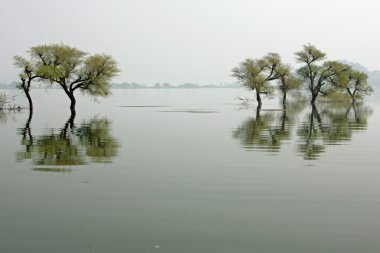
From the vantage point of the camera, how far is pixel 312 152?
75.9ft

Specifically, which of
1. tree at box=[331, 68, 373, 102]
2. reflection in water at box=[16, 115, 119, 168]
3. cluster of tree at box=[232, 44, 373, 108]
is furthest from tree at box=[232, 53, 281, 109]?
reflection in water at box=[16, 115, 119, 168]

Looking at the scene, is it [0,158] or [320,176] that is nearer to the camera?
[320,176]

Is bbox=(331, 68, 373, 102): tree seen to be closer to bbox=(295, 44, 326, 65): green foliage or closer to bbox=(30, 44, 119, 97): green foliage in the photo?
bbox=(295, 44, 326, 65): green foliage

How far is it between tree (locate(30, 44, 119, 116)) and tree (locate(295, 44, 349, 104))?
147 feet

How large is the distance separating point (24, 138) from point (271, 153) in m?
17.1

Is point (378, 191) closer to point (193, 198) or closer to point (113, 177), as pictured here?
point (193, 198)

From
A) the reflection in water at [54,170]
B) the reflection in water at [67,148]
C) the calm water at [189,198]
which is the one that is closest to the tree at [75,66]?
the reflection in water at [67,148]

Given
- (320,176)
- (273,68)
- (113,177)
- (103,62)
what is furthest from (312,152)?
(273,68)

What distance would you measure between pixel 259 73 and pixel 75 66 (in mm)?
40015

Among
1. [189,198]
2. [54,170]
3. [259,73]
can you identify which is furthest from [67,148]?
[259,73]

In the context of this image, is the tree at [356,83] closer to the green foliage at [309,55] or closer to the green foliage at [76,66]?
the green foliage at [309,55]

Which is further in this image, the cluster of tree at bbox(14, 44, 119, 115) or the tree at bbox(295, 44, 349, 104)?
the tree at bbox(295, 44, 349, 104)

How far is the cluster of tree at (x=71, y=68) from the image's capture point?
62.4 metres

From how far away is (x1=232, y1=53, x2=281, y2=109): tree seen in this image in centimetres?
8662
